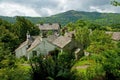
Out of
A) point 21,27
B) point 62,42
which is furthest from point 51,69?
point 21,27

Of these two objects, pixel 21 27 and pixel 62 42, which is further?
pixel 21 27

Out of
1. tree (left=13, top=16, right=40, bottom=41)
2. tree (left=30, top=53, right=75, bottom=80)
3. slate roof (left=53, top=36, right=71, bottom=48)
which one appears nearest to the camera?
tree (left=30, top=53, right=75, bottom=80)

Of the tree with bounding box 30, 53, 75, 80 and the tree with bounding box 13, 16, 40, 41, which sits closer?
the tree with bounding box 30, 53, 75, 80

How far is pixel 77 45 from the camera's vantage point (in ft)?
219

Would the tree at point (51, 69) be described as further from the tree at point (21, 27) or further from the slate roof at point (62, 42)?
the tree at point (21, 27)

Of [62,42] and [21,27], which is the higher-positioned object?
[21,27]

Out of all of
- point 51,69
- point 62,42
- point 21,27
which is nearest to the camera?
point 51,69

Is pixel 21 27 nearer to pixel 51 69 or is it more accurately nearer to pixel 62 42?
pixel 62 42

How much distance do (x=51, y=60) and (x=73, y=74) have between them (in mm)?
1479

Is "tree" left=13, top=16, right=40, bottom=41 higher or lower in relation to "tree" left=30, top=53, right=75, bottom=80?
lower

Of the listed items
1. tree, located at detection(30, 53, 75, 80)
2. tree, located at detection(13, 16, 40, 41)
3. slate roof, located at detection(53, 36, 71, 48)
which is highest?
tree, located at detection(30, 53, 75, 80)

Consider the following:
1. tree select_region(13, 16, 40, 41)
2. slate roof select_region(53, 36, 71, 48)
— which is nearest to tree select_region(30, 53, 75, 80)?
slate roof select_region(53, 36, 71, 48)

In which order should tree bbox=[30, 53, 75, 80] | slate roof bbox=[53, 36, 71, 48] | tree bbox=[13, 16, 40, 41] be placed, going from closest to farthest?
tree bbox=[30, 53, 75, 80]
slate roof bbox=[53, 36, 71, 48]
tree bbox=[13, 16, 40, 41]

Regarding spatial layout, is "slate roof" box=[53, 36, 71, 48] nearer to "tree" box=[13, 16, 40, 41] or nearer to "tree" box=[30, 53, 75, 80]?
"tree" box=[13, 16, 40, 41]
